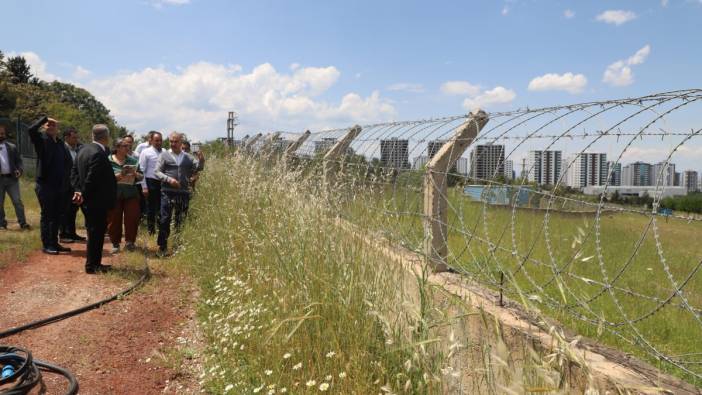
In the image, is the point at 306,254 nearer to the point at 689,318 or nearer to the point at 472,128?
the point at 472,128

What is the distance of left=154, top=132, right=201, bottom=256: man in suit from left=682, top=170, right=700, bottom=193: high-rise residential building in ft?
20.9

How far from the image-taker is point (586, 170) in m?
2.73

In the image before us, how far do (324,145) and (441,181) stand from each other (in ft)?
10.9

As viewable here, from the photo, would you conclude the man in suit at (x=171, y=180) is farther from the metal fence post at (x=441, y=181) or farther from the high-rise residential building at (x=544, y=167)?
the high-rise residential building at (x=544, y=167)

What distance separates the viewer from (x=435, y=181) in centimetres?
394

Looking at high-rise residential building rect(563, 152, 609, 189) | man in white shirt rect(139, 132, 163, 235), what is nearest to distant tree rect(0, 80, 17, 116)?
man in white shirt rect(139, 132, 163, 235)

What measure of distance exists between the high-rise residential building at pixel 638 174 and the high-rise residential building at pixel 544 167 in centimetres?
41

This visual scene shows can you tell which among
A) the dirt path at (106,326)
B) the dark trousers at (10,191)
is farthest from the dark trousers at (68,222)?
the dirt path at (106,326)

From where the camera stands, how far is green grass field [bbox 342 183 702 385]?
8.46 feet

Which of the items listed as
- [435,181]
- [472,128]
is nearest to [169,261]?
[435,181]

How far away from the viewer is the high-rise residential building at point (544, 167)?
2900mm

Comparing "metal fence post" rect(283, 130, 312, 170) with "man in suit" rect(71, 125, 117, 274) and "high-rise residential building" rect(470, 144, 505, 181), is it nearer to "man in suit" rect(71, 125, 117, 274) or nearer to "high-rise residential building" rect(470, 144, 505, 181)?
"man in suit" rect(71, 125, 117, 274)

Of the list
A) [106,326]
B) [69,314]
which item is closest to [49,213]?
[69,314]

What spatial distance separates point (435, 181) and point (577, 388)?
1868 millimetres
